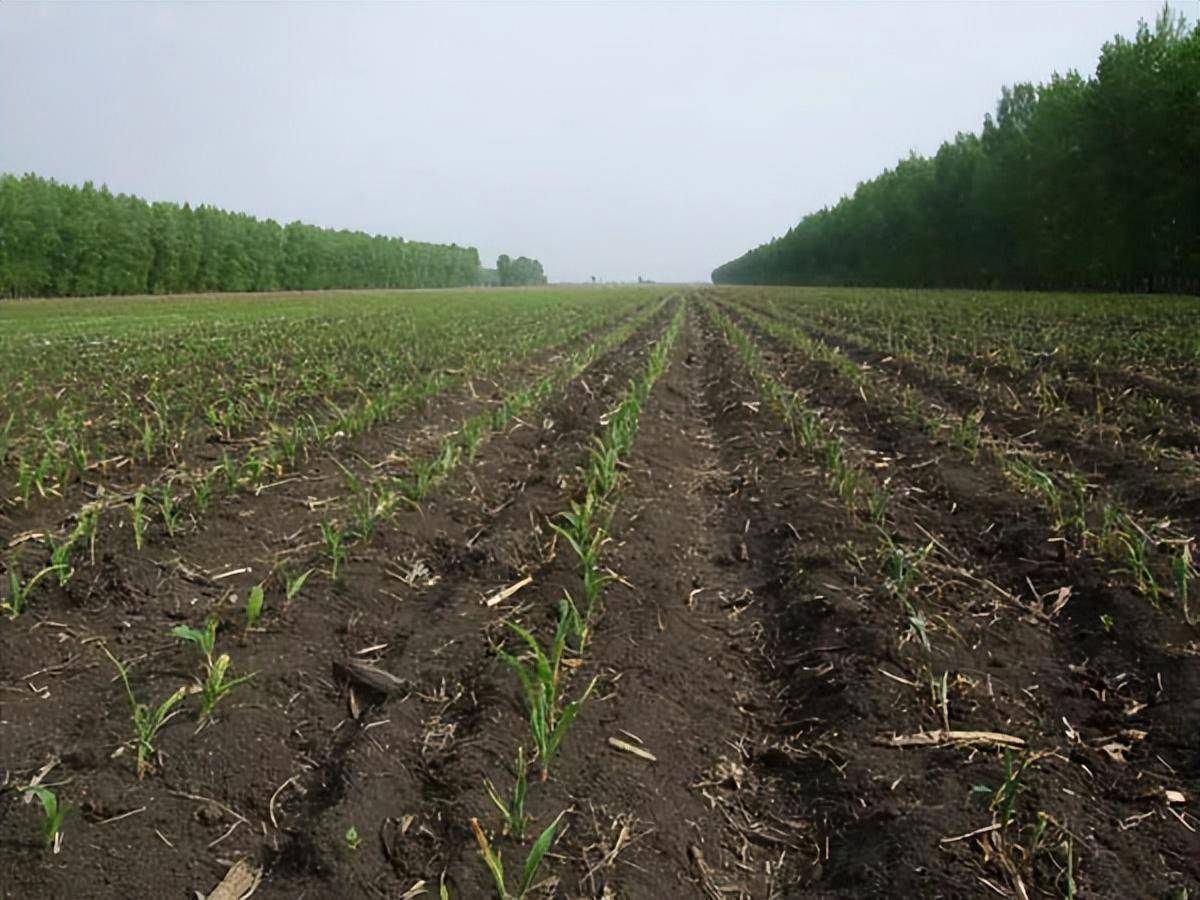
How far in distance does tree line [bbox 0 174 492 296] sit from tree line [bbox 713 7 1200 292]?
160 feet

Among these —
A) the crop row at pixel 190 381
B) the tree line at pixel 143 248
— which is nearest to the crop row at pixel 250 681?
the crop row at pixel 190 381

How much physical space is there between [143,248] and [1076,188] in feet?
173

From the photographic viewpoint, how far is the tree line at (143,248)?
4516 cm

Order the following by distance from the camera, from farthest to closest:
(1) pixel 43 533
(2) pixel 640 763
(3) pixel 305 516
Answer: (3) pixel 305 516, (1) pixel 43 533, (2) pixel 640 763

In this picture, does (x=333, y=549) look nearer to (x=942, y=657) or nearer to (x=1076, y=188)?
(x=942, y=657)

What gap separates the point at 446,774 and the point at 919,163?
202 ft

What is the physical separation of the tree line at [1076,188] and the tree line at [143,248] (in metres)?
48.6

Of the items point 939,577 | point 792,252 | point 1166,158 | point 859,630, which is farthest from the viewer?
point 792,252

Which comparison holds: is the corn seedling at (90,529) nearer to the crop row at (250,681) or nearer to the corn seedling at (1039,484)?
the crop row at (250,681)

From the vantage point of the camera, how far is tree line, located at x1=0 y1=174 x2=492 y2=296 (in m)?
45.2

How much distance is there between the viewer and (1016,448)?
20.6 ft

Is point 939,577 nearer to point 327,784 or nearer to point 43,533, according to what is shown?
point 327,784

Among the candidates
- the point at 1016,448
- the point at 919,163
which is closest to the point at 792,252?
the point at 919,163

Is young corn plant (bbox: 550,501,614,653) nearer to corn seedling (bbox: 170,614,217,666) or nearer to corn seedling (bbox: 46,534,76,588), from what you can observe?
corn seedling (bbox: 170,614,217,666)
